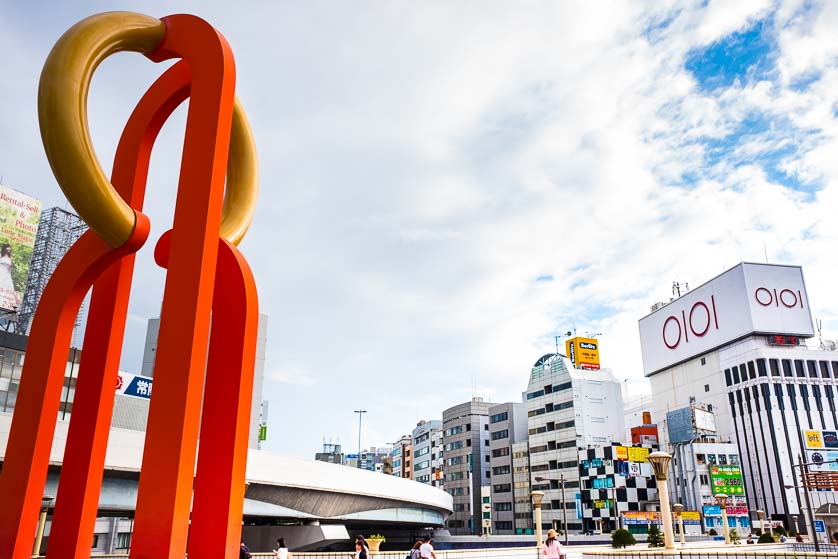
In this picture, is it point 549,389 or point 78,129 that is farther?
point 549,389

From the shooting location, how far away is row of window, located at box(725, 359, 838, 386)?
264 feet

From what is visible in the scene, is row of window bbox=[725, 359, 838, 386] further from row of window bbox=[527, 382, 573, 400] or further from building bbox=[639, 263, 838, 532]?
row of window bbox=[527, 382, 573, 400]

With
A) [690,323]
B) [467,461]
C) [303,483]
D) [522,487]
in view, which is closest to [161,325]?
[303,483]

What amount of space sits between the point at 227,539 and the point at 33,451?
2.86 m

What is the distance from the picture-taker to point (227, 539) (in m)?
6.88

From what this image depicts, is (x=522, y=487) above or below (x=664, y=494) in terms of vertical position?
above

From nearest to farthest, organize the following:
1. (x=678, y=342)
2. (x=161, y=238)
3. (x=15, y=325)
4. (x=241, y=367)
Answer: (x=241, y=367) → (x=161, y=238) → (x=15, y=325) → (x=678, y=342)

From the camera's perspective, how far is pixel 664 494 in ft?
77.6

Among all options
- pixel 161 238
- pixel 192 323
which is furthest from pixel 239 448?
pixel 161 238

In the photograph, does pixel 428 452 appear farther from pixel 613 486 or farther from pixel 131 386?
pixel 131 386

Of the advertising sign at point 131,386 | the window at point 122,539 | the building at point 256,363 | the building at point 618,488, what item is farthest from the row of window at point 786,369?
the window at point 122,539

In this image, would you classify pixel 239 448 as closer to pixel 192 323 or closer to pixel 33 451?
pixel 192 323

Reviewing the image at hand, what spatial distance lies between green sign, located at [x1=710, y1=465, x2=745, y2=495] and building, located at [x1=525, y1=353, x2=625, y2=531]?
50.4 ft

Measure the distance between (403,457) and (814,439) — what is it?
77695 millimetres
